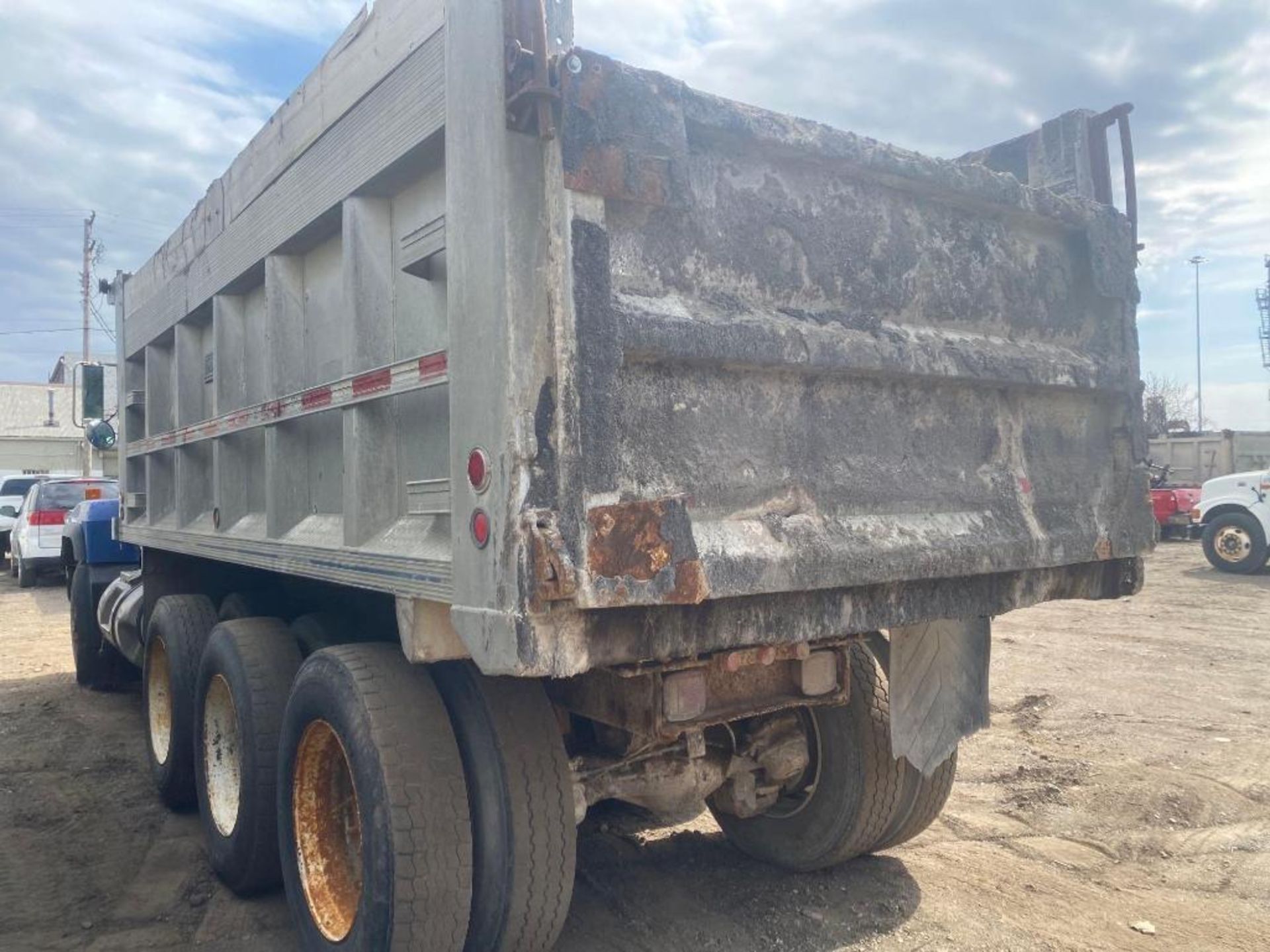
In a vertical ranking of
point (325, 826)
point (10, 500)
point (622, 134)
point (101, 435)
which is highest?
point (622, 134)

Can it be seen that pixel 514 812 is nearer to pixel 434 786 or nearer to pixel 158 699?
pixel 434 786

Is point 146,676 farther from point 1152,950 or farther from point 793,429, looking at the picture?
point 1152,950

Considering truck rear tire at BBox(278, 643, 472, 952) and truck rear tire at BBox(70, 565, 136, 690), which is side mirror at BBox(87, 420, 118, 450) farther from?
truck rear tire at BBox(278, 643, 472, 952)

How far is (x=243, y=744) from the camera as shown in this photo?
151 inches

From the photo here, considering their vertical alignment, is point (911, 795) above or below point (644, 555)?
Result: below

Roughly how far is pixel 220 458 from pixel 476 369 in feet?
8.98

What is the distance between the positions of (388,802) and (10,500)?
23.4 meters

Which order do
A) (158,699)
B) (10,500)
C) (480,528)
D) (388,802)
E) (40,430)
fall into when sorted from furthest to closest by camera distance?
(40,430), (10,500), (158,699), (388,802), (480,528)

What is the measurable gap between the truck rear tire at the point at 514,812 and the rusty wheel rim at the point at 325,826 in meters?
0.56

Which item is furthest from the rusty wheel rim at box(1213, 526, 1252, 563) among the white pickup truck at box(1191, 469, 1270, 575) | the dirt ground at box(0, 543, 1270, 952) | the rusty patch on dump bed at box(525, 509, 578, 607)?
the rusty patch on dump bed at box(525, 509, 578, 607)

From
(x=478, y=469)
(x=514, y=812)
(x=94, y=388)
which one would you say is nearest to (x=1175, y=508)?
(x=94, y=388)

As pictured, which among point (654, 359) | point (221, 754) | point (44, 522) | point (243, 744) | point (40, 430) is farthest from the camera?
point (40, 430)

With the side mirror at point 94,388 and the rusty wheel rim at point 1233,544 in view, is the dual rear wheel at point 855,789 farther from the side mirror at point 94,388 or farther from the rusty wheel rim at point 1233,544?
the rusty wheel rim at point 1233,544

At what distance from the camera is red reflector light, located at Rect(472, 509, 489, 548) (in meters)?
2.39
